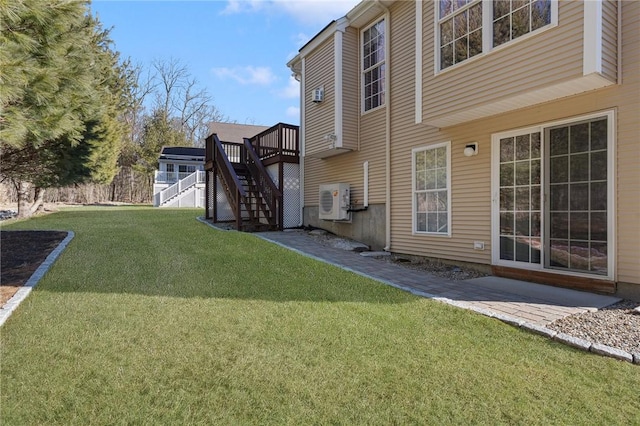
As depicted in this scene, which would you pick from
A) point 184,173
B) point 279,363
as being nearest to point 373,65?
point 279,363

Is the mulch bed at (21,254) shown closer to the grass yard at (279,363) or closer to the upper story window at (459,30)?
the grass yard at (279,363)

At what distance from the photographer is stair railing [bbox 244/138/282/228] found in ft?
31.8

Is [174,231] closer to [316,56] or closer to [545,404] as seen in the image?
[316,56]

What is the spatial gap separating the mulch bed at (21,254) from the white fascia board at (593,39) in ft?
21.8

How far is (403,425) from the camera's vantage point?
1.96m

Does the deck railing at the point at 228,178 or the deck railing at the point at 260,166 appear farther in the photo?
the deck railing at the point at 260,166

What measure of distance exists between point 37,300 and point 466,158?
6120 mm

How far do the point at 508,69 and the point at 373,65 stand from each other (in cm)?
395

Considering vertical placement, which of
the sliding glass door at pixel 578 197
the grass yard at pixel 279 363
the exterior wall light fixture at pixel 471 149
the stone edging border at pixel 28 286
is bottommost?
the grass yard at pixel 279 363

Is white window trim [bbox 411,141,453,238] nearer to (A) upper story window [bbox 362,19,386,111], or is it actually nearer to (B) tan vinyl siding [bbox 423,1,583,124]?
(B) tan vinyl siding [bbox 423,1,583,124]

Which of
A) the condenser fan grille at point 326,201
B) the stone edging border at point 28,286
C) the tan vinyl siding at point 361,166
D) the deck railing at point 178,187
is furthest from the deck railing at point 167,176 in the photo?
the stone edging border at point 28,286

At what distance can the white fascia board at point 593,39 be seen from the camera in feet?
12.6

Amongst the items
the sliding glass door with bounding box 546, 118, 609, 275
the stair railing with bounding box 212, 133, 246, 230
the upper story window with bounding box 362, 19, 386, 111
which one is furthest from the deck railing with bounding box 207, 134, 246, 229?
the sliding glass door with bounding box 546, 118, 609, 275

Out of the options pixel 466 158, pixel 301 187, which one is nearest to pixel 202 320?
pixel 466 158
